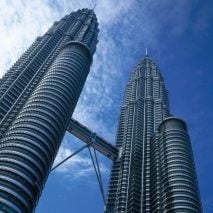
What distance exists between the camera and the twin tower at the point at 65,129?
74688 millimetres

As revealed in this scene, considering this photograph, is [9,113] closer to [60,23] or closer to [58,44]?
[58,44]

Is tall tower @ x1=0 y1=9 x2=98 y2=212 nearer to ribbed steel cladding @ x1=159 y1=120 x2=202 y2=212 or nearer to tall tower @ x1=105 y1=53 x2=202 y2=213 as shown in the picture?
tall tower @ x1=105 y1=53 x2=202 y2=213

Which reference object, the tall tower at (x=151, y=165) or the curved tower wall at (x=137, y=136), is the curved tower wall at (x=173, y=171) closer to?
the tall tower at (x=151, y=165)

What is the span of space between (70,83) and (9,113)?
21419 millimetres

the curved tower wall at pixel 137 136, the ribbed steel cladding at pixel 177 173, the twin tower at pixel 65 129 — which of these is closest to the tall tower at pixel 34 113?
the twin tower at pixel 65 129

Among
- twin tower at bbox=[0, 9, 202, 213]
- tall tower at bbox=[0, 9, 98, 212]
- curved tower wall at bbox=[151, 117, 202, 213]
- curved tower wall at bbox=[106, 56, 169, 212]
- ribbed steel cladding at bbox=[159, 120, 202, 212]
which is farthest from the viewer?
curved tower wall at bbox=[106, 56, 169, 212]

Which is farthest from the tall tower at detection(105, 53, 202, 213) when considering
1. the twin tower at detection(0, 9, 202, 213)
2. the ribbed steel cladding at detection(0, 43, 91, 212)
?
the ribbed steel cladding at detection(0, 43, 91, 212)

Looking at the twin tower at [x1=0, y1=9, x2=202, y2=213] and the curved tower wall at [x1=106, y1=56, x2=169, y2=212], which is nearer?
the twin tower at [x1=0, y1=9, x2=202, y2=213]

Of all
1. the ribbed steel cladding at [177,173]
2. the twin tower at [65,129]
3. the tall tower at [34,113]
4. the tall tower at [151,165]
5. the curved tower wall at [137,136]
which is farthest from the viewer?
the curved tower wall at [137,136]

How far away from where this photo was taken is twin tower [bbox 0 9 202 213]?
2940 inches

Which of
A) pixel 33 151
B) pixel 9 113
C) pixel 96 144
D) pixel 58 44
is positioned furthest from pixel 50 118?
pixel 58 44

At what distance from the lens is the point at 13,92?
385 feet

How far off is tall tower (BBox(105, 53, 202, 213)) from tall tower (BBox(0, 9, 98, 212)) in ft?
108

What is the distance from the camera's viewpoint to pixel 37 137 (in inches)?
3167
